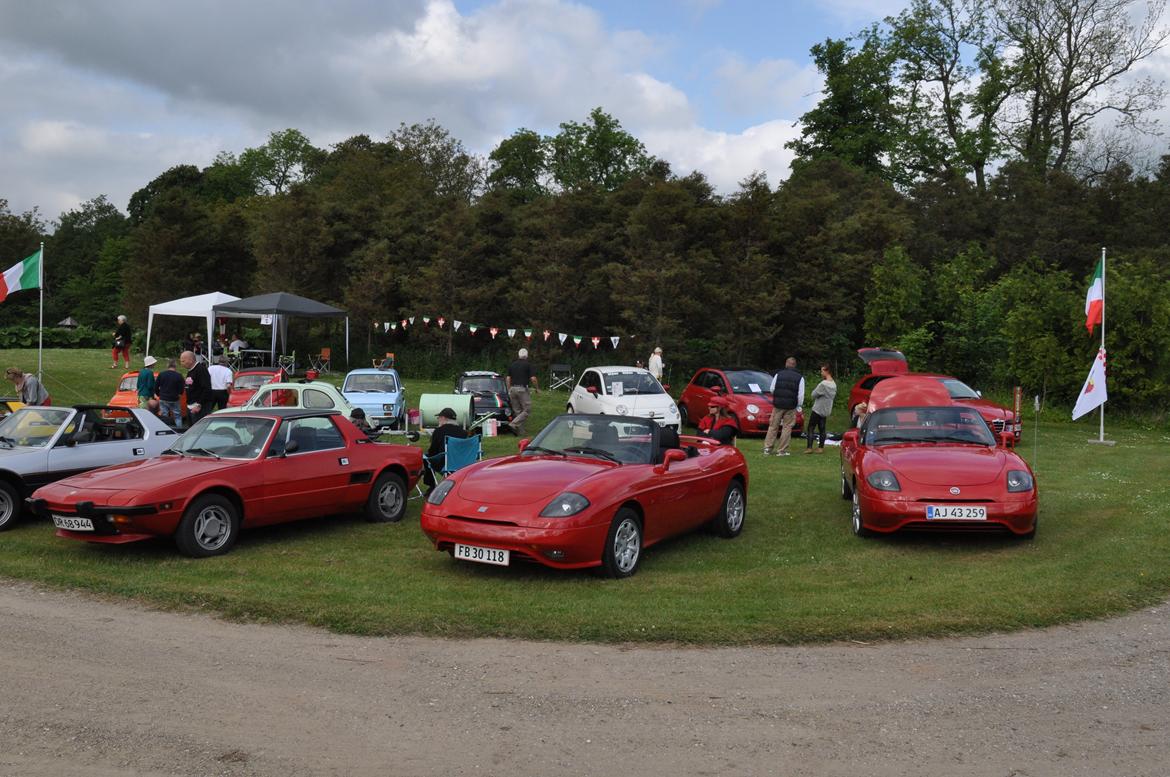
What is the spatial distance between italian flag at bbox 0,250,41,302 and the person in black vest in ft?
47.1

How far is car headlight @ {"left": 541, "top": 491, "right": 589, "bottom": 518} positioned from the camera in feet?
24.8

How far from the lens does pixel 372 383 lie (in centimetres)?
2081

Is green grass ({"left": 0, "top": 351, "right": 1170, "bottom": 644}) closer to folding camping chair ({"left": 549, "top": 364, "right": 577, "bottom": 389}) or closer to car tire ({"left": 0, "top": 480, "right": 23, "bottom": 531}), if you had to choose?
car tire ({"left": 0, "top": 480, "right": 23, "bottom": 531})

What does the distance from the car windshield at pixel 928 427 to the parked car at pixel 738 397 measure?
28.6 feet

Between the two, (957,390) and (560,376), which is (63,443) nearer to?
(957,390)

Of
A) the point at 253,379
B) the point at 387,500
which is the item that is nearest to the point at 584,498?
the point at 387,500


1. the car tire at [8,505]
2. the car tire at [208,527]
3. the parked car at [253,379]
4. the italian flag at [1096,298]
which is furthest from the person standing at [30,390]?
the italian flag at [1096,298]

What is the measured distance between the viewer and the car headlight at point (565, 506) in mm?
7562

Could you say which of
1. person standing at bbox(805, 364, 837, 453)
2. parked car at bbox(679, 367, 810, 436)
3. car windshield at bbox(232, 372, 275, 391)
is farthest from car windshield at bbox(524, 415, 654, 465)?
car windshield at bbox(232, 372, 275, 391)

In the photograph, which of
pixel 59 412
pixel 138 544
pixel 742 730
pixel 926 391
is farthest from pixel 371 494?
pixel 926 391

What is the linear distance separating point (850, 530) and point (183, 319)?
41405mm

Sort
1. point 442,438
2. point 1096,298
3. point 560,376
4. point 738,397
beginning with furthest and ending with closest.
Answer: point 560,376
point 738,397
point 1096,298
point 442,438

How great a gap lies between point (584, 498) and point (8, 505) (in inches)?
260

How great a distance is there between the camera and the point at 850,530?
1028cm
